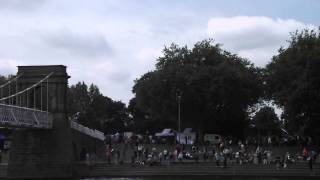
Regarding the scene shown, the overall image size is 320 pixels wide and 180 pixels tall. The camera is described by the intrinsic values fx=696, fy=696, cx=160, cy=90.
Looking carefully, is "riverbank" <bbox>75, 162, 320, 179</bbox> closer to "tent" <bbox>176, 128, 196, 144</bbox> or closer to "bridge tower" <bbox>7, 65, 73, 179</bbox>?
"bridge tower" <bbox>7, 65, 73, 179</bbox>

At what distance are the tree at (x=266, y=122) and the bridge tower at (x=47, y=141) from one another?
197ft

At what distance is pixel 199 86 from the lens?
90.6 meters

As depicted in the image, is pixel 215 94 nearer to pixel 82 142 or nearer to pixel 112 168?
pixel 82 142

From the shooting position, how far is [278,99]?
83.2 meters

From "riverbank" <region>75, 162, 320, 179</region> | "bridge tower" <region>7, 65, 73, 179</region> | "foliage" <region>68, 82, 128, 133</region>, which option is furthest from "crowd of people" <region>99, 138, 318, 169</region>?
"foliage" <region>68, 82, 128, 133</region>

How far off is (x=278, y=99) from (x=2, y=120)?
41693 mm

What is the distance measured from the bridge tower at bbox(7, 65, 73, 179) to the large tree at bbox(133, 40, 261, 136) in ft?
80.8

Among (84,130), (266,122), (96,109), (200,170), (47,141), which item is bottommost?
(200,170)

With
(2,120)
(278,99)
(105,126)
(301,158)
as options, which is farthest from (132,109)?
(2,120)

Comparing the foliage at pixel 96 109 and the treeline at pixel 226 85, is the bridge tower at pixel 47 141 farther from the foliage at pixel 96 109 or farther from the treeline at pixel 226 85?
the foliage at pixel 96 109

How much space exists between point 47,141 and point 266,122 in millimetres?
65281

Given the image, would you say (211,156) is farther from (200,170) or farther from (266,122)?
(266,122)

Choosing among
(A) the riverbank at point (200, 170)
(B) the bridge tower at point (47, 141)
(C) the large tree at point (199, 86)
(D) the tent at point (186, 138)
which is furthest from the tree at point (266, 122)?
(B) the bridge tower at point (47, 141)

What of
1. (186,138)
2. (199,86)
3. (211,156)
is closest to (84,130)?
(186,138)
